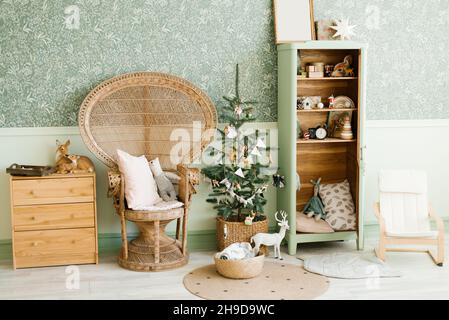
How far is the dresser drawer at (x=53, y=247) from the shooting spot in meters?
4.60

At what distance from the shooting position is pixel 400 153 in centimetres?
552

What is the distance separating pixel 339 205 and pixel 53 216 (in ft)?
7.55

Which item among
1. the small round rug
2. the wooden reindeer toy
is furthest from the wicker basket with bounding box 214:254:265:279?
the wooden reindeer toy

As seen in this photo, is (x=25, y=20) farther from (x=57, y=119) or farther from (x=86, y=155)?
(x=86, y=155)

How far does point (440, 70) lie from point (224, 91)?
78.3 inches

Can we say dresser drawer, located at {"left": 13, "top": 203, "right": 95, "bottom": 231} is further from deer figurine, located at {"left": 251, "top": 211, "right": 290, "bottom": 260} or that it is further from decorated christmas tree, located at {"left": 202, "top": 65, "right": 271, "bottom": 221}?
deer figurine, located at {"left": 251, "top": 211, "right": 290, "bottom": 260}

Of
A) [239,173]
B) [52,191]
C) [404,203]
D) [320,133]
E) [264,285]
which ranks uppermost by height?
[320,133]

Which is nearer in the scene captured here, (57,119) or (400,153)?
(57,119)

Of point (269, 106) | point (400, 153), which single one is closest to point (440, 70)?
point (400, 153)

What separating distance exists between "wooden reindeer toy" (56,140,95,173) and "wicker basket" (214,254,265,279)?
1271 millimetres

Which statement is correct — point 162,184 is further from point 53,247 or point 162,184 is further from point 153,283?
point 53,247

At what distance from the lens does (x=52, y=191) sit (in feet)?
15.0

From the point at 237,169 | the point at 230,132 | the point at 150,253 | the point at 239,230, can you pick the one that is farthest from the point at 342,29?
the point at 150,253

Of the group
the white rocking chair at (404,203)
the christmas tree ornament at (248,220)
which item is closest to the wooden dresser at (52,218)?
the christmas tree ornament at (248,220)
